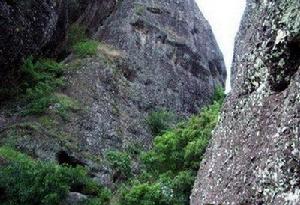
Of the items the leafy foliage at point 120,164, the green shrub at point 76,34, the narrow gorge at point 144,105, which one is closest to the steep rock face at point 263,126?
the narrow gorge at point 144,105

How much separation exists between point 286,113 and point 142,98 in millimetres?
23665

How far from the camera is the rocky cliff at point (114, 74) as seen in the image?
24672mm

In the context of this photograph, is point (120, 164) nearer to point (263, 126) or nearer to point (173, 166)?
point (173, 166)

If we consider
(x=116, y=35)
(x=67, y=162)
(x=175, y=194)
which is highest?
(x=116, y=35)

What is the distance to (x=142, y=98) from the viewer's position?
107 ft

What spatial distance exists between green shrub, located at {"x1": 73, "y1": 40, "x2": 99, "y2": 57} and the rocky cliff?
338mm

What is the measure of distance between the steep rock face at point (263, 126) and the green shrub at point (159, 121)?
673 inches

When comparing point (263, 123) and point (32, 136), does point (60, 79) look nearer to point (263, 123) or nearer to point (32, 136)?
point (32, 136)

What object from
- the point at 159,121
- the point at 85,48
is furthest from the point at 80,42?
the point at 159,121

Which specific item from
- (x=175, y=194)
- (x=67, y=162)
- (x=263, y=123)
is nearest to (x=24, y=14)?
(x=67, y=162)

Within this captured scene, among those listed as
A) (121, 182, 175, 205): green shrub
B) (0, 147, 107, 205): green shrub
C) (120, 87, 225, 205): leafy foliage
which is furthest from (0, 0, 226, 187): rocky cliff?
(121, 182, 175, 205): green shrub

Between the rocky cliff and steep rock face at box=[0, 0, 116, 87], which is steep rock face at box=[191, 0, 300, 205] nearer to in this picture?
the rocky cliff

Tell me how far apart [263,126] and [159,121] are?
20.7 m

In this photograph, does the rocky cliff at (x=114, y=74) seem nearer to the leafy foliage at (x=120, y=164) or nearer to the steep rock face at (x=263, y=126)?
the leafy foliage at (x=120, y=164)
